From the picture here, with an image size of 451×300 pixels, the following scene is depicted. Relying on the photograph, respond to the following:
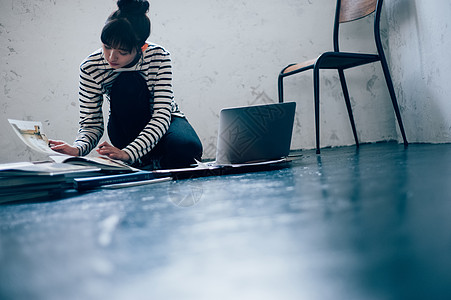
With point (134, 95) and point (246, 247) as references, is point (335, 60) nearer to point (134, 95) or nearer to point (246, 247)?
point (134, 95)

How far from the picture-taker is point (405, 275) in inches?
8.0

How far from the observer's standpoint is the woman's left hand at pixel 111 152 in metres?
0.95

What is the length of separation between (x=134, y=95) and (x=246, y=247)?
98 cm

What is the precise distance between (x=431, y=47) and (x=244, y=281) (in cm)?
150

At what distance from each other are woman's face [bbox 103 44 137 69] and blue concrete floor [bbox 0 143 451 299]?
2.18ft

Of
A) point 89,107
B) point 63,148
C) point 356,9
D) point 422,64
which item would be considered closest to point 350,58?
point 422,64

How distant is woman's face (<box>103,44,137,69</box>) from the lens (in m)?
1.08

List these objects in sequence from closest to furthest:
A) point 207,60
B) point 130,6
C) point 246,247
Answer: point 246,247, point 130,6, point 207,60

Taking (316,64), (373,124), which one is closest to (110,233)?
(316,64)

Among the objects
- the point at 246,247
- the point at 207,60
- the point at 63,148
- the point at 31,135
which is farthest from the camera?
the point at 207,60

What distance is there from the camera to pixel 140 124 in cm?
123

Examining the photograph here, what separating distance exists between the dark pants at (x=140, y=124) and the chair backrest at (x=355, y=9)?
112cm

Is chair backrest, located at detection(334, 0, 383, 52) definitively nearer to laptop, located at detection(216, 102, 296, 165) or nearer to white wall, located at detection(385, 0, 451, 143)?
white wall, located at detection(385, 0, 451, 143)

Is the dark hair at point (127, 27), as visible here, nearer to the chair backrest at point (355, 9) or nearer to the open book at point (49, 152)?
the open book at point (49, 152)
